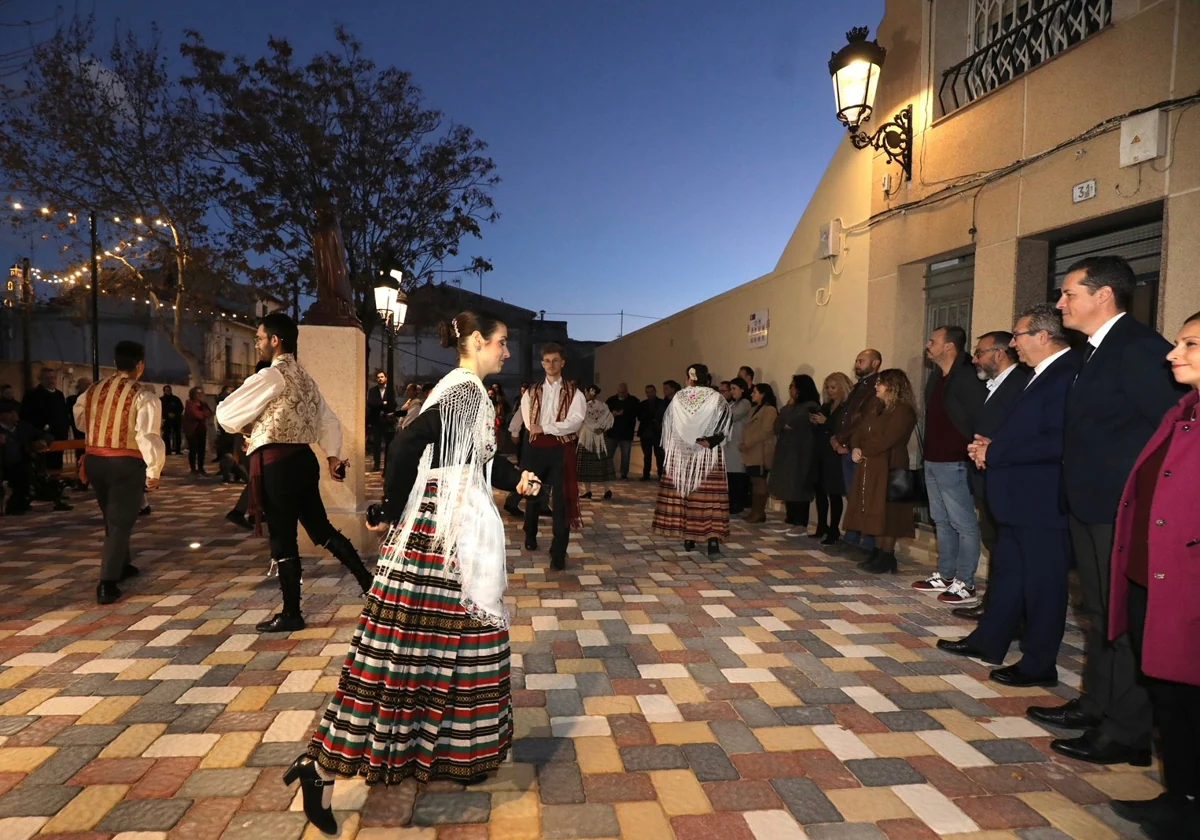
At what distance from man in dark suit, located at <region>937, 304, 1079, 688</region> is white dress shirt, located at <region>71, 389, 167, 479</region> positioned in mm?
5074

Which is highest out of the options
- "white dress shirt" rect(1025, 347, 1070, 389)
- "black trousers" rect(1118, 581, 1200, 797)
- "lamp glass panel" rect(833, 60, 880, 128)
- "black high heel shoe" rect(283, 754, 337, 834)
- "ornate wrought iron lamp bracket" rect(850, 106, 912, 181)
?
"lamp glass panel" rect(833, 60, 880, 128)

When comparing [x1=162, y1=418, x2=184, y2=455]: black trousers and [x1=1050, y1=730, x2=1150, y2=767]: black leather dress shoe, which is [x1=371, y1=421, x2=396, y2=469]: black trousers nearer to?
[x1=162, y1=418, x2=184, y2=455]: black trousers

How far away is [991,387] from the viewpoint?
15.5 ft

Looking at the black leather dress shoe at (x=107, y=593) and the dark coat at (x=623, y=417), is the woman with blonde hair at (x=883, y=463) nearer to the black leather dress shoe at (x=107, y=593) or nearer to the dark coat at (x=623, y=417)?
the black leather dress shoe at (x=107, y=593)

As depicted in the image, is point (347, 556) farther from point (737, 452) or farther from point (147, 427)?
point (737, 452)

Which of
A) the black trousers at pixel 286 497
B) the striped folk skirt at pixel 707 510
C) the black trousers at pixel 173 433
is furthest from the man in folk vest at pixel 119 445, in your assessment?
the black trousers at pixel 173 433

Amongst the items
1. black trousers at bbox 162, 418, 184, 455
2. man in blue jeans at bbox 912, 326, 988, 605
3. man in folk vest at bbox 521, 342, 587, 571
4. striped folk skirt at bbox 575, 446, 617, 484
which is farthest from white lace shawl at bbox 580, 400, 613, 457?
black trousers at bbox 162, 418, 184, 455

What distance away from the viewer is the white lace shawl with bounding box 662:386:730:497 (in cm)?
640

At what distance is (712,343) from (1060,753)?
9.94 metres

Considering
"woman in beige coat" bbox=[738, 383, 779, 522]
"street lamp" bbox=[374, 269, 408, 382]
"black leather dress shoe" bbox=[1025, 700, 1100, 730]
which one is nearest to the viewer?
"black leather dress shoe" bbox=[1025, 700, 1100, 730]

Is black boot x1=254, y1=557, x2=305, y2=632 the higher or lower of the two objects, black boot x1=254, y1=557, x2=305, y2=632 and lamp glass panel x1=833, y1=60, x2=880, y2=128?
the lower

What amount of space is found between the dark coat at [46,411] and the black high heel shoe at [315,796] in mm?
10469

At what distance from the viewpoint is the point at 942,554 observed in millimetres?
5309

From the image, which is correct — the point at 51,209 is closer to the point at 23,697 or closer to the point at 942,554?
the point at 23,697
